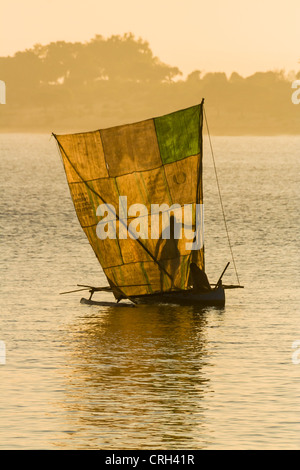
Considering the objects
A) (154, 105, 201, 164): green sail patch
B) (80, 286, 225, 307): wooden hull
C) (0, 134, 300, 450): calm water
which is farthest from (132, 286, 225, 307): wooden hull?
(154, 105, 201, 164): green sail patch

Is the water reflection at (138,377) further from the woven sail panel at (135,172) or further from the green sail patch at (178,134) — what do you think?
the green sail patch at (178,134)

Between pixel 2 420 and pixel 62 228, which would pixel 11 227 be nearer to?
pixel 62 228

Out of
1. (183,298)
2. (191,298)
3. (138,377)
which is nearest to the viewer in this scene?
(138,377)

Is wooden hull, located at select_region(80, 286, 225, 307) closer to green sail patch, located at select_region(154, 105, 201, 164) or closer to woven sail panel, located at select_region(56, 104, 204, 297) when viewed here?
woven sail panel, located at select_region(56, 104, 204, 297)

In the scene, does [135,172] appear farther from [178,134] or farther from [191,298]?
[191,298]

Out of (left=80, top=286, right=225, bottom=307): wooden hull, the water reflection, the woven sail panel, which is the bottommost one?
the water reflection

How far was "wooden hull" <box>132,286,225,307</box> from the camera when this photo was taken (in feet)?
192

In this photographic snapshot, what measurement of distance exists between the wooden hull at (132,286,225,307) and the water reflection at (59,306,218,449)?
1.65 feet

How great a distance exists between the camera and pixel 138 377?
43.6 meters

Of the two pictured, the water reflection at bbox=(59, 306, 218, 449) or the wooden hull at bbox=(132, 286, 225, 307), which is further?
the wooden hull at bbox=(132, 286, 225, 307)

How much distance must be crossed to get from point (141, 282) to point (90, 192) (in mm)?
5331

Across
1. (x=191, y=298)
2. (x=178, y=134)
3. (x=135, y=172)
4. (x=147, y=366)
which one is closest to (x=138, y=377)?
(x=147, y=366)

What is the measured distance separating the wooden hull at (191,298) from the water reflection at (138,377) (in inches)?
19.7

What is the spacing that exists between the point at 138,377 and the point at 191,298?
50.4 ft
